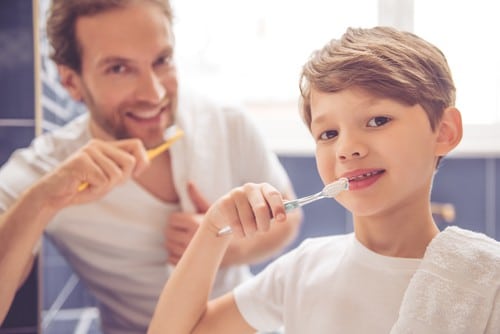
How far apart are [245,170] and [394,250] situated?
2.07 feet

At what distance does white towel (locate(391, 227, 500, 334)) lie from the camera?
51cm

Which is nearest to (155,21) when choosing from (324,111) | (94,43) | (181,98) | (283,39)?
(94,43)

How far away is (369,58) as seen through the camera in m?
0.58

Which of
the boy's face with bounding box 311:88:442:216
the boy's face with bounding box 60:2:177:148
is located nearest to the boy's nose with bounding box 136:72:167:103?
the boy's face with bounding box 60:2:177:148

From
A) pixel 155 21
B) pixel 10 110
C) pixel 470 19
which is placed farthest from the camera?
pixel 470 19

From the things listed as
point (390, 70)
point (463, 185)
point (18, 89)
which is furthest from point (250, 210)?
point (463, 185)

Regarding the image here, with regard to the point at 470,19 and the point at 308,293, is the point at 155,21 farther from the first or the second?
the point at 470,19

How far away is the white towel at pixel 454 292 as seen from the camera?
51 centimetres

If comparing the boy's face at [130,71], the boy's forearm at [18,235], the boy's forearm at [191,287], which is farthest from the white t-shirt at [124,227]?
the boy's forearm at [191,287]

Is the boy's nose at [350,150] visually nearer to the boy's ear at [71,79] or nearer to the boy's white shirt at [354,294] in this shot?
the boy's white shirt at [354,294]

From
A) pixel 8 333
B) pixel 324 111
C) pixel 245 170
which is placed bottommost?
pixel 8 333

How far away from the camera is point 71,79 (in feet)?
3.61

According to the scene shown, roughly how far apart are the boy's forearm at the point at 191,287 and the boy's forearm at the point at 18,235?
0.26 metres

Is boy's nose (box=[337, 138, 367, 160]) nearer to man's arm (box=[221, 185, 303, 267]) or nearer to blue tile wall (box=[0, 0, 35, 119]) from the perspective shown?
man's arm (box=[221, 185, 303, 267])
